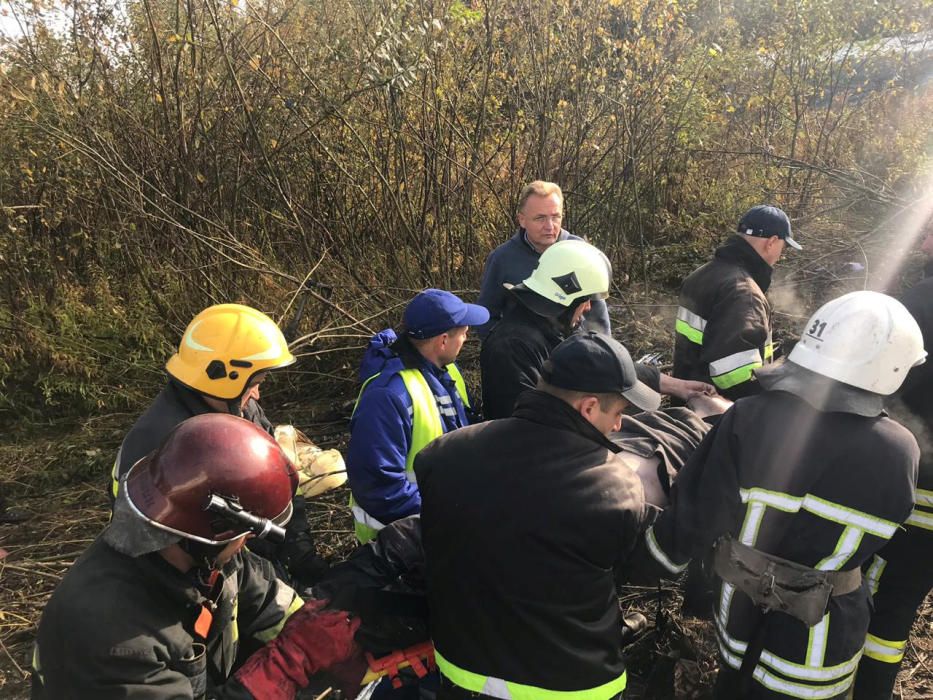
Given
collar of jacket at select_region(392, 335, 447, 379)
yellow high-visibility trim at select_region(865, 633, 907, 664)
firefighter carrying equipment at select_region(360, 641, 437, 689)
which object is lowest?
yellow high-visibility trim at select_region(865, 633, 907, 664)

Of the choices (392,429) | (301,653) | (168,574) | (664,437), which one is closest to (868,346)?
(664,437)

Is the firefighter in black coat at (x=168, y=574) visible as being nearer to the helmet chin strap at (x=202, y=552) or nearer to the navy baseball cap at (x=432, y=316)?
the helmet chin strap at (x=202, y=552)

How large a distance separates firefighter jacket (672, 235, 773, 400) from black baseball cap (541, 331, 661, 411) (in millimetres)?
1549

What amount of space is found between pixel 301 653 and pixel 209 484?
2.48ft

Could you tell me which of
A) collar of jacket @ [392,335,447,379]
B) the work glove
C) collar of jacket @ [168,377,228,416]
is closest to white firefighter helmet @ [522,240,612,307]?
collar of jacket @ [392,335,447,379]

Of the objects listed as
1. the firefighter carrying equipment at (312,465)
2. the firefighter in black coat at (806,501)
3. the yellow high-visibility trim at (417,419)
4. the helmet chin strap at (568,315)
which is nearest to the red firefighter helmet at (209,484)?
the yellow high-visibility trim at (417,419)

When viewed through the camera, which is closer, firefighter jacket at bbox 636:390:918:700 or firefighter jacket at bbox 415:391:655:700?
firefighter jacket at bbox 415:391:655:700

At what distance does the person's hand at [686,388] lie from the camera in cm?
343

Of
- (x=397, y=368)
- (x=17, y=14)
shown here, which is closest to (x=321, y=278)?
(x=17, y=14)

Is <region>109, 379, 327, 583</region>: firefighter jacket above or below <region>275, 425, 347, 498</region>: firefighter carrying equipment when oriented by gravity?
above

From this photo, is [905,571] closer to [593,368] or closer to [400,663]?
[593,368]

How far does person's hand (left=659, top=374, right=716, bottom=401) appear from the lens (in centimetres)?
343

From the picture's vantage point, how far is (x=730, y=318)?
3273 millimetres

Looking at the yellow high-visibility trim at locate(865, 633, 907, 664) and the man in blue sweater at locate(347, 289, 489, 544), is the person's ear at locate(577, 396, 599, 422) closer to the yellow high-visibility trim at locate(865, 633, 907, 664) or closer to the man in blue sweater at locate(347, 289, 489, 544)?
the man in blue sweater at locate(347, 289, 489, 544)
